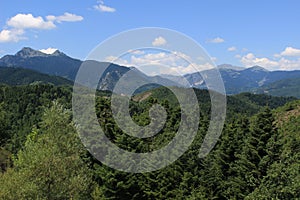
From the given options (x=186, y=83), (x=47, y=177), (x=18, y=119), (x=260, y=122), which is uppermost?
(x=186, y=83)

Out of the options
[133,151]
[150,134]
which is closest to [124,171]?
[133,151]

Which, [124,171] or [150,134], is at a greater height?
[150,134]

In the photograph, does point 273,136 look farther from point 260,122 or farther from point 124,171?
point 124,171

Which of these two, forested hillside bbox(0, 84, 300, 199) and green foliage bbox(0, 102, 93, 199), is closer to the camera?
green foliage bbox(0, 102, 93, 199)

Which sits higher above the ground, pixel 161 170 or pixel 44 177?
pixel 44 177

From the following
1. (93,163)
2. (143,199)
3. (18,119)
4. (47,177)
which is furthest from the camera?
(18,119)

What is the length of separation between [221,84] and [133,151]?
2639 centimetres

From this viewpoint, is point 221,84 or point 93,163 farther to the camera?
point 93,163

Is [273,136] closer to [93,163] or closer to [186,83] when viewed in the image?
[186,83]

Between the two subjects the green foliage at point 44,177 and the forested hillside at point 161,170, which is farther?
the forested hillside at point 161,170

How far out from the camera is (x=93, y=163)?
5297 centimetres

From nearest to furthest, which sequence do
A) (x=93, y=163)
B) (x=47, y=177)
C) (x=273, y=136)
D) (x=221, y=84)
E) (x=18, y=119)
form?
1. (x=221, y=84)
2. (x=47, y=177)
3. (x=273, y=136)
4. (x=93, y=163)
5. (x=18, y=119)

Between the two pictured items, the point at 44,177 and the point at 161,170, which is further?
the point at 161,170

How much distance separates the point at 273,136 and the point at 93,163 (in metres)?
24.2
